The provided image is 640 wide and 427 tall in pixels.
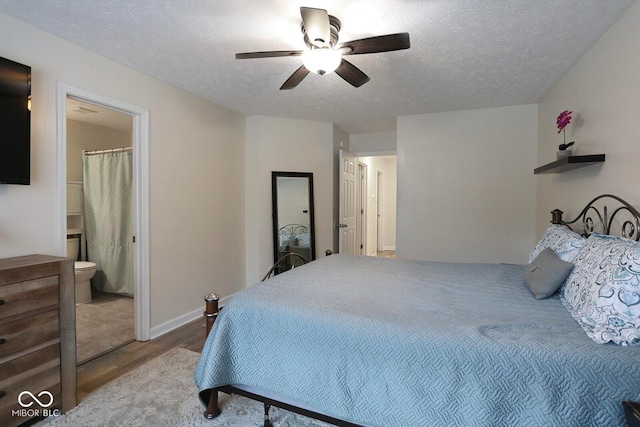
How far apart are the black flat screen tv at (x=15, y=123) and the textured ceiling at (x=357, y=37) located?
1.39 ft

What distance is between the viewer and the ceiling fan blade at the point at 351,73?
2.09 metres

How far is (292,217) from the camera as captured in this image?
4.40m

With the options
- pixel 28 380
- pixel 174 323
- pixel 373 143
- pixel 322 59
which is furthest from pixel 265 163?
pixel 28 380

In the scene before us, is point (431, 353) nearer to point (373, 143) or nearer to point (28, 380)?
point (28, 380)

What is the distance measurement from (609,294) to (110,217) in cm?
482

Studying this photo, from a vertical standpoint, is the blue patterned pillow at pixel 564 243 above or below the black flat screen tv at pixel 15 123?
below

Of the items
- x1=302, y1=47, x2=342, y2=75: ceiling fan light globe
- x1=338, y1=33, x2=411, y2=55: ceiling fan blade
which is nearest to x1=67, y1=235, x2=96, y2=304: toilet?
x1=302, y1=47, x2=342, y2=75: ceiling fan light globe

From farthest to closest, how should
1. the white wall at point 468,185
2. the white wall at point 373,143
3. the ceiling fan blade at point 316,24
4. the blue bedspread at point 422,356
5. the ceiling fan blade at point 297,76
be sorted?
the white wall at point 373,143 < the white wall at point 468,185 < the ceiling fan blade at point 297,76 < the ceiling fan blade at point 316,24 < the blue bedspread at point 422,356

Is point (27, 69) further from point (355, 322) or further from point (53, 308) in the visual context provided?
point (355, 322)

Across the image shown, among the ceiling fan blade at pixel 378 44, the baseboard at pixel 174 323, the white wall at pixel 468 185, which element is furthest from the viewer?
the white wall at pixel 468 185

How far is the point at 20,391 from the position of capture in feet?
5.45

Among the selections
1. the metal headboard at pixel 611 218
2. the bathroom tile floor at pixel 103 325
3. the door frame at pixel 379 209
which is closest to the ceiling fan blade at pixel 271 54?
the metal headboard at pixel 611 218

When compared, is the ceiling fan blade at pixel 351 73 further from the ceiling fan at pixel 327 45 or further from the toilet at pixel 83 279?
the toilet at pixel 83 279

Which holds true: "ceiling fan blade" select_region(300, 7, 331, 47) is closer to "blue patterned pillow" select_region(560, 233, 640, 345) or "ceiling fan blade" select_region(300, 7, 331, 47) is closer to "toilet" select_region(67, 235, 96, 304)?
"blue patterned pillow" select_region(560, 233, 640, 345)
